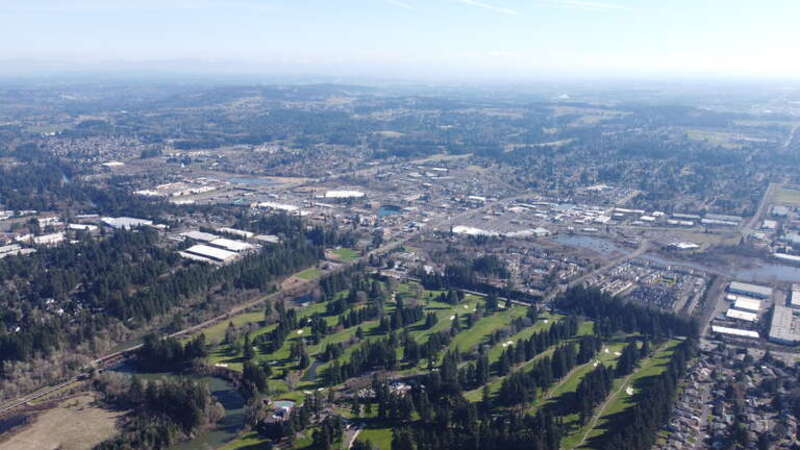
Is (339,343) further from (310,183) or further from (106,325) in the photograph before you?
(310,183)

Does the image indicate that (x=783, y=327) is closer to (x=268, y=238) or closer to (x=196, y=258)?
(x=268, y=238)

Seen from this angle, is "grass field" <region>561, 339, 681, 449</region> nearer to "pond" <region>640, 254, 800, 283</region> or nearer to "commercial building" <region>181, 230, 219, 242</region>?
"pond" <region>640, 254, 800, 283</region>

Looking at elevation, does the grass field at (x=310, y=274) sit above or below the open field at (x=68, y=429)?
above

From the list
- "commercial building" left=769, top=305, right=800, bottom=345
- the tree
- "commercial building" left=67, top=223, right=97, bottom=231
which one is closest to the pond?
"commercial building" left=769, top=305, right=800, bottom=345

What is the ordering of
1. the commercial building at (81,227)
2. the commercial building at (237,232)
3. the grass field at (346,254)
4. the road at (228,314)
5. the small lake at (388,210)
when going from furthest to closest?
1. the small lake at (388,210)
2. the commercial building at (81,227)
3. the commercial building at (237,232)
4. the grass field at (346,254)
5. the road at (228,314)

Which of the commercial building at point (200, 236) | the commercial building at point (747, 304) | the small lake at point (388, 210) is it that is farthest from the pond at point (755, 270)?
the commercial building at point (200, 236)

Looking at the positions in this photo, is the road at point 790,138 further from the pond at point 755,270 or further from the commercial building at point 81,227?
the commercial building at point 81,227

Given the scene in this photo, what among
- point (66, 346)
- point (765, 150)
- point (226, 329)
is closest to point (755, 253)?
point (226, 329)
